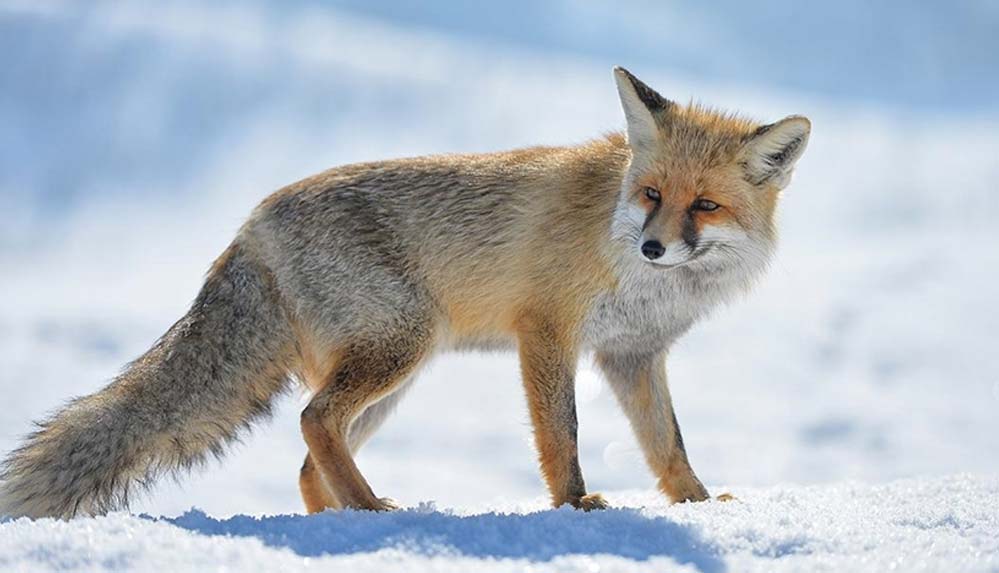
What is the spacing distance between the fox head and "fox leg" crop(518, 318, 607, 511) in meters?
0.48

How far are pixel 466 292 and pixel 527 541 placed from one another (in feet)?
5.60

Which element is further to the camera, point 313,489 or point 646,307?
point 313,489

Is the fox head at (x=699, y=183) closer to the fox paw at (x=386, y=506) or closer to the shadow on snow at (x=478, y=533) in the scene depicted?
the shadow on snow at (x=478, y=533)

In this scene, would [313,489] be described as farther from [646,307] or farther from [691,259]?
[691,259]

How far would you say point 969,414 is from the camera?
13.4m

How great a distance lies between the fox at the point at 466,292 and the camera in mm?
4234

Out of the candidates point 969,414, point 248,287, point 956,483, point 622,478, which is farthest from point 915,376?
point 248,287

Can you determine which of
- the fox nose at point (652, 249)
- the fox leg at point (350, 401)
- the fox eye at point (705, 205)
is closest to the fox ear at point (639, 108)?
the fox eye at point (705, 205)

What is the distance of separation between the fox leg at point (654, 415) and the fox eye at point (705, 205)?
803 millimetres

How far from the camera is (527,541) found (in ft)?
10.2

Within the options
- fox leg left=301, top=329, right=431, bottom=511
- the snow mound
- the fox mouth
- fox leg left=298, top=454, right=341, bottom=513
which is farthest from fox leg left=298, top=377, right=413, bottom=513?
the snow mound

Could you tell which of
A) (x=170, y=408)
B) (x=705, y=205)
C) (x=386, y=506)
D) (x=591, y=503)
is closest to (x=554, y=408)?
(x=591, y=503)

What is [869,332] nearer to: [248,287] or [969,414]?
[969,414]

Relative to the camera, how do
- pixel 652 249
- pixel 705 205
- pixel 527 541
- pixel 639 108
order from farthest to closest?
pixel 639 108 → pixel 705 205 → pixel 652 249 → pixel 527 541
